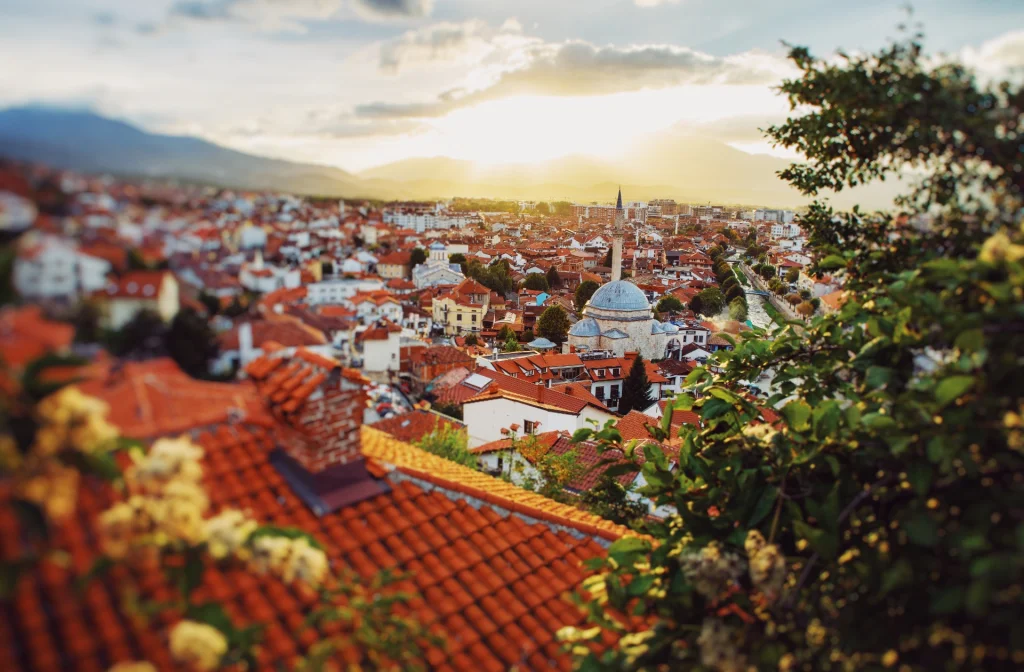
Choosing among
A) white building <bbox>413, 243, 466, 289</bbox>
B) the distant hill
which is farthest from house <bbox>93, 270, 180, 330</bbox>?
white building <bbox>413, 243, 466, 289</bbox>

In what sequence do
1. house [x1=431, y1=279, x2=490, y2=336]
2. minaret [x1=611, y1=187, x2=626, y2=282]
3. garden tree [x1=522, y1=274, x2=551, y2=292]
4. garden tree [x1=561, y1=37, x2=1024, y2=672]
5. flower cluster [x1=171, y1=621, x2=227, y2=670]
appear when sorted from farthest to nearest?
1. minaret [x1=611, y1=187, x2=626, y2=282]
2. garden tree [x1=522, y1=274, x2=551, y2=292]
3. house [x1=431, y1=279, x2=490, y2=336]
4. garden tree [x1=561, y1=37, x2=1024, y2=672]
5. flower cluster [x1=171, y1=621, x2=227, y2=670]

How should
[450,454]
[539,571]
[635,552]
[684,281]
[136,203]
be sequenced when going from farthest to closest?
[684,281] < [450,454] < [539,571] < [635,552] < [136,203]

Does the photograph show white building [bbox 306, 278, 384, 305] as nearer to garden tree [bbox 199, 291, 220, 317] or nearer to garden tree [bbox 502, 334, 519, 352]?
garden tree [bbox 199, 291, 220, 317]

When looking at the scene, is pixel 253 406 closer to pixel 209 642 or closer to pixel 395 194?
pixel 209 642

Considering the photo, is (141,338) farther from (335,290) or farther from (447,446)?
(447,446)

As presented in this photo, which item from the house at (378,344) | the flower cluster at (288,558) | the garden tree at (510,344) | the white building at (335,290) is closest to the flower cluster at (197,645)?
the flower cluster at (288,558)

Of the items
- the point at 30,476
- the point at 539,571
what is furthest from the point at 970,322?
the point at 30,476

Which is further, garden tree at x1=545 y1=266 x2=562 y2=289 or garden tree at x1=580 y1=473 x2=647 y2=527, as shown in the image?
garden tree at x1=545 y1=266 x2=562 y2=289
